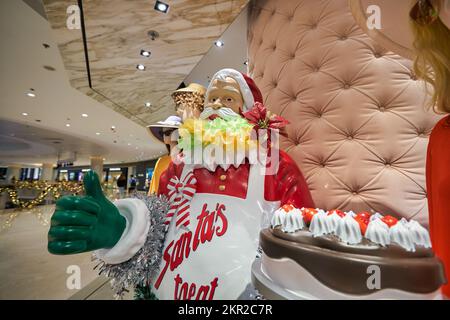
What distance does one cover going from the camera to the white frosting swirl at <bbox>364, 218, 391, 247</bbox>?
0.36 metres

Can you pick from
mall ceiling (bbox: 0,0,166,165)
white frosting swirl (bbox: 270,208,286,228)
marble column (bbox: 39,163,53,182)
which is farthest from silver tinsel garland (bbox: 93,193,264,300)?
marble column (bbox: 39,163,53,182)

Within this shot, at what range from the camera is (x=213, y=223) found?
0.67 metres

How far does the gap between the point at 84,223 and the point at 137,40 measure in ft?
6.84

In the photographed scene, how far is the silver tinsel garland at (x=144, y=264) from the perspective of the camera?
0.63 m

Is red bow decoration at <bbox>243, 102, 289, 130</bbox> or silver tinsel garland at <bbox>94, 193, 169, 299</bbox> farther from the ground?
red bow decoration at <bbox>243, 102, 289, 130</bbox>

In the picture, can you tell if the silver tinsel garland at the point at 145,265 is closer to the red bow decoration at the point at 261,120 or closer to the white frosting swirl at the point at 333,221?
the white frosting swirl at the point at 333,221

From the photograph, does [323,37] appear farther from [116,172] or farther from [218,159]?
[116,172]

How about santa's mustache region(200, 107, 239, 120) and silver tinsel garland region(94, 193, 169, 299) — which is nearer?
silver tinsel garland region(94, 193, 169, 299)

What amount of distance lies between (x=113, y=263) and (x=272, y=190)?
52cm

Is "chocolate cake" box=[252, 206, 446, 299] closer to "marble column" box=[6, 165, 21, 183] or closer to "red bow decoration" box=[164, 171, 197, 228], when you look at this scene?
"red bow decoration" box=[164, 171, 197, 228]

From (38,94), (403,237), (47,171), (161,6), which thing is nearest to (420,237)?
(403,237)

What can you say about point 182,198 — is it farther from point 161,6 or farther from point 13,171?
point 13,171

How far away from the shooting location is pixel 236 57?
2.18m

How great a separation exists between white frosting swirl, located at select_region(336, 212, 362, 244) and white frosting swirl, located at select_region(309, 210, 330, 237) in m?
0.02
